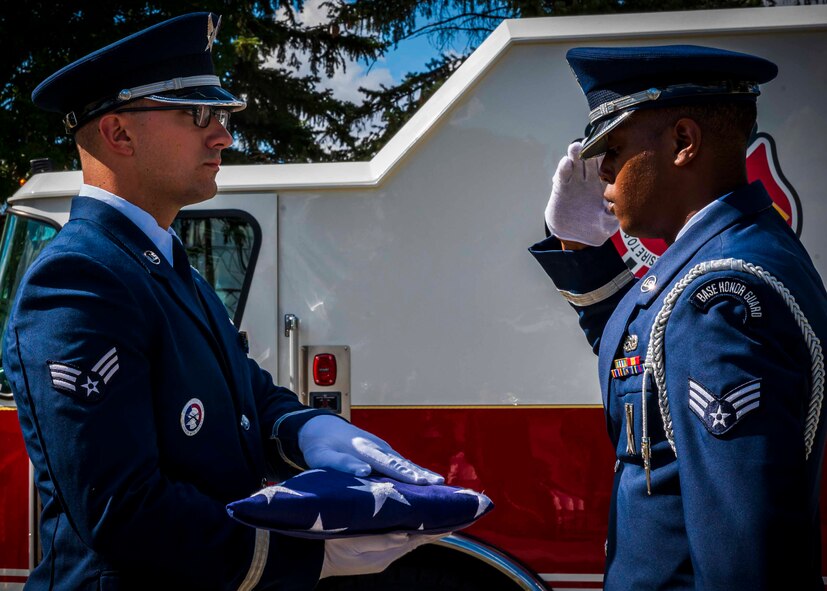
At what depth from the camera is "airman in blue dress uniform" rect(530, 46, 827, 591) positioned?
1.31 m

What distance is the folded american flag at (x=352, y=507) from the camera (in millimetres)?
1448

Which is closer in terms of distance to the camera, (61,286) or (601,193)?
(61,286)

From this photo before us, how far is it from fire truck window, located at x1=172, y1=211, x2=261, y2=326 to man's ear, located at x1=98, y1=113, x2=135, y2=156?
1.32 m

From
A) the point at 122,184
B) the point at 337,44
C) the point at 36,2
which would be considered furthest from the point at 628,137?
the point at 337,44

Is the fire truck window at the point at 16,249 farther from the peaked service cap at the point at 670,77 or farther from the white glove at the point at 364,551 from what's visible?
the peaked service cap at the point at 670,77

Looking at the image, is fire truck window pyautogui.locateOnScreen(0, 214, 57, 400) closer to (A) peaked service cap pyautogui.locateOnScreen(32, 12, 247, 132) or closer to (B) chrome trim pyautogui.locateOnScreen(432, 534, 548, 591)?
(A) peaked service cap pyautogui.locateOnScreen(32, 12, 247, 132)

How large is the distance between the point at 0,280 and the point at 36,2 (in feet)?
19.8

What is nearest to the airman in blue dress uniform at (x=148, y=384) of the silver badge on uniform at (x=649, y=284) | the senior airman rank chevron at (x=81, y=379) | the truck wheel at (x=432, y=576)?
the senior airman rank chevron at (x=81, y=379)

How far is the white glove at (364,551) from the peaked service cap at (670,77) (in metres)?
0.93

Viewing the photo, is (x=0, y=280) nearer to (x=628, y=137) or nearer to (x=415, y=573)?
(x=415, y=573)

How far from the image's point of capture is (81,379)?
1.41 meters

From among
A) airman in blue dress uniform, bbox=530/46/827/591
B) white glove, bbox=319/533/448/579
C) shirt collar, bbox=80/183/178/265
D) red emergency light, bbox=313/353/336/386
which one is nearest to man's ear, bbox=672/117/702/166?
airman in blue dress uniform, bbox=530/46/827/591

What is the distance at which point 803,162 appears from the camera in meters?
2.86

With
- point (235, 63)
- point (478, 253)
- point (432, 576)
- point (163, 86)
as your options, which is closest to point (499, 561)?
point (432, 576)
